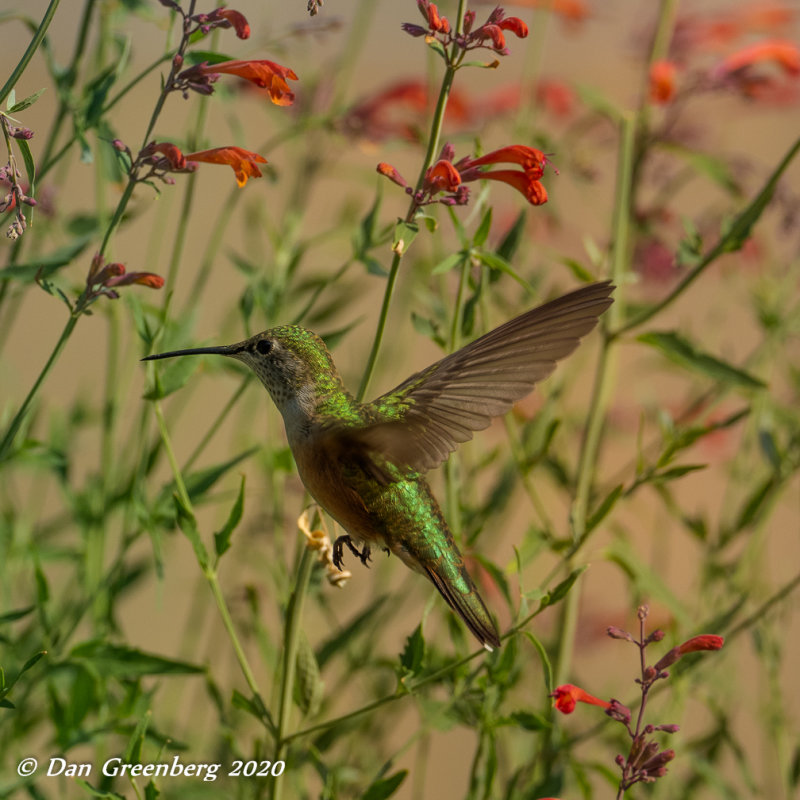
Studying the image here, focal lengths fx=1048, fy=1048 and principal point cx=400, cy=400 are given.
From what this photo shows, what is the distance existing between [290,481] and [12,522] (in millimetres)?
705

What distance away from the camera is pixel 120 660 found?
1.63m

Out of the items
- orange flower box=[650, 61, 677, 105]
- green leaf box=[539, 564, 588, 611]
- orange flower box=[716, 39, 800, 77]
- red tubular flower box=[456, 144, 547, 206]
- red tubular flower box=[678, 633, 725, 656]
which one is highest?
orange flower box=[716, 39, 800, 77]

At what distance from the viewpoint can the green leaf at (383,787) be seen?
146 cm

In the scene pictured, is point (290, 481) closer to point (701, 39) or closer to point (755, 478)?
point (755, 478)

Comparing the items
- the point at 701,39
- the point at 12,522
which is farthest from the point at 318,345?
the point at 701,39

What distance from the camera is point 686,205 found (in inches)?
208

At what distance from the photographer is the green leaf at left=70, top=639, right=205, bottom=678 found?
1.61 metres

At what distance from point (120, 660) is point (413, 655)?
504 mm

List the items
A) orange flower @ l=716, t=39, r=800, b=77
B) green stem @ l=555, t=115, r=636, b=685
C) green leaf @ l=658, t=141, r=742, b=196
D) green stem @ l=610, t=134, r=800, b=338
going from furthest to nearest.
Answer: orange flower @ l=716, t=39, r=800, b=77, green leaf @ l=658, t=141, r=742, b=196, green stem @ l=555, t=115, r=636, b=685, green stem @ l=610, t=134, r=800, b=338

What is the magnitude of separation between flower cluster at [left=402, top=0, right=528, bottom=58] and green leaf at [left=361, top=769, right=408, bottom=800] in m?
0.98

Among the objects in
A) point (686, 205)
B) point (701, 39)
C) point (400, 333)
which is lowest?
point (400, 333)

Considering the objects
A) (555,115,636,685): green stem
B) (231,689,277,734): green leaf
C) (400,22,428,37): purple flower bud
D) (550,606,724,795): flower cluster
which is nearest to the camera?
(550,606,724,795): flower cluster

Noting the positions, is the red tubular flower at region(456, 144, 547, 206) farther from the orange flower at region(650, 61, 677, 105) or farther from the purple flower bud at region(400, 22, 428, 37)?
the orange flower at region(650, 61, 677, 105)

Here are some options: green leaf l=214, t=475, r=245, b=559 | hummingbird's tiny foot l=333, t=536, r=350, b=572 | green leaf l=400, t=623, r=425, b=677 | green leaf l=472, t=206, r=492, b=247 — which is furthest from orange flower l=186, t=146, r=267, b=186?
green leaf l=400, t=623, r=425, b=677
